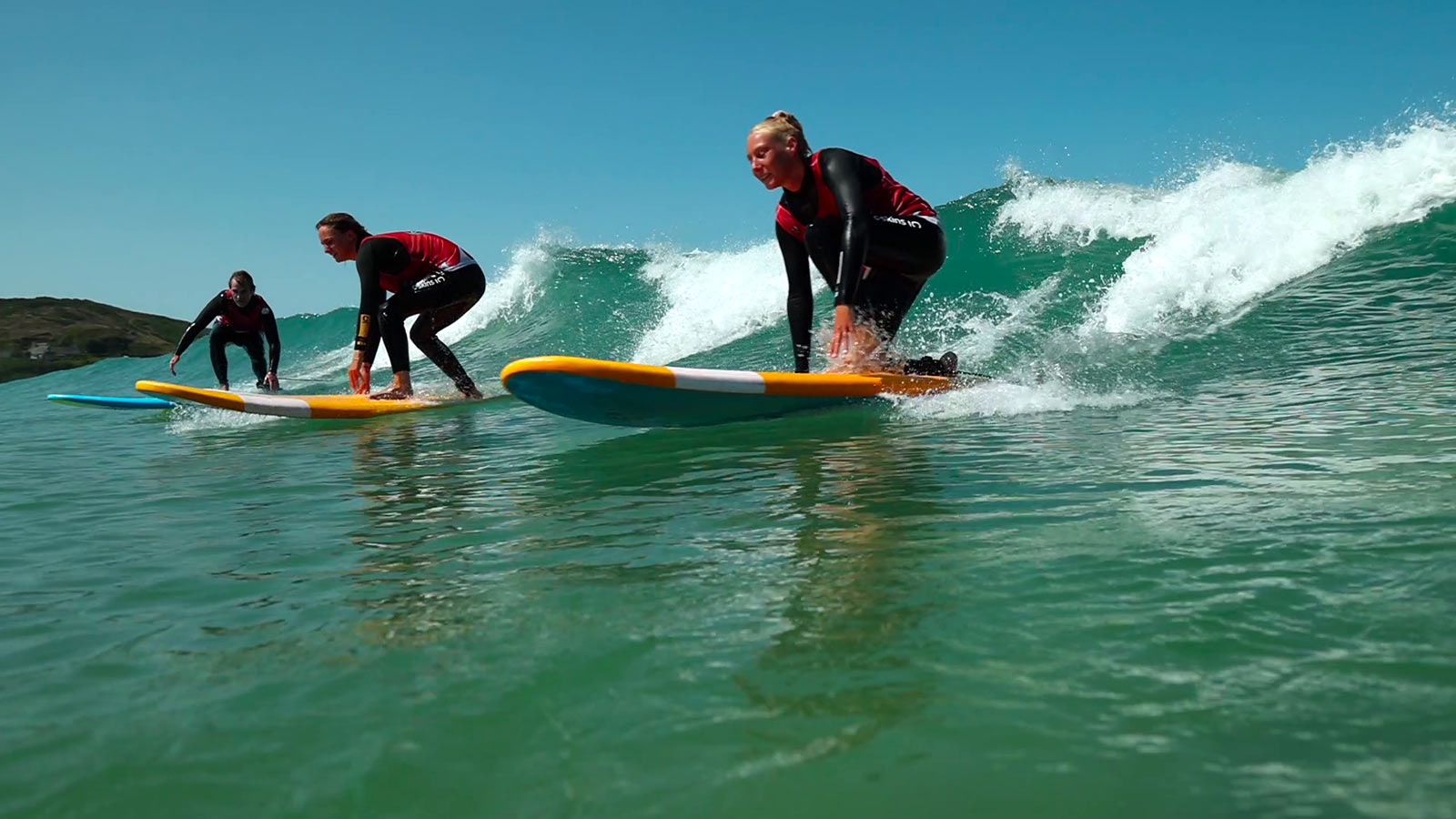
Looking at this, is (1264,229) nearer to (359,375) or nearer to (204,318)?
(359,375)

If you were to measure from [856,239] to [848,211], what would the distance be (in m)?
0.16

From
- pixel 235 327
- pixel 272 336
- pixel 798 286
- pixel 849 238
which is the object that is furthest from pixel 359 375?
pixel 849 238

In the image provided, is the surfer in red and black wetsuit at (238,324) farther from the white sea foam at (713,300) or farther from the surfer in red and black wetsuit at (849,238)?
the surfer in red and black wetsuit at (849,238)

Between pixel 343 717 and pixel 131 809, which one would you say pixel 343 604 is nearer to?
pixel 343 717

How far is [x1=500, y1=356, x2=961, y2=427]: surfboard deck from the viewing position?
502 centimetres

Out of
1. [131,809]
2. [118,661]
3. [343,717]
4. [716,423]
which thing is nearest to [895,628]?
[343,717]

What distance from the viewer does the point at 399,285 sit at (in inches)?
333

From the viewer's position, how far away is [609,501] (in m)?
3.98

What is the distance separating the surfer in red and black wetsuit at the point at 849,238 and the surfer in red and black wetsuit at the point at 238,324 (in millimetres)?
7150

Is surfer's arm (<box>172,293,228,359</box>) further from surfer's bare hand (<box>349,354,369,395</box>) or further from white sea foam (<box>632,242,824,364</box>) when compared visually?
white sea foam (<box>632,242,824,364</box>)

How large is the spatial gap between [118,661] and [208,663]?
9.7 inches

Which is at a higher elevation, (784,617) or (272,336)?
(272,336)

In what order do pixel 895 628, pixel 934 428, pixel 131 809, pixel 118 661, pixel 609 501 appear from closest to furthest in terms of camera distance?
pixel 131 809 < pixel 895 628 < pixel 118 661 < pixel 609 501 < pixel 934 428

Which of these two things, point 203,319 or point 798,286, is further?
point 203,319
